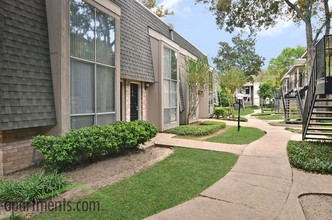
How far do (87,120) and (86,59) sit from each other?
1.65 meters

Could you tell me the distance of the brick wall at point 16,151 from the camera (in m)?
5.31

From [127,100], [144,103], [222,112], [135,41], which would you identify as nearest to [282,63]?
[222,112]

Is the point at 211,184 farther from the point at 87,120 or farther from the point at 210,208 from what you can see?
the point at 87,120

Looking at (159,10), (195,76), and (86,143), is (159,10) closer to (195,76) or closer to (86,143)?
(195,76)

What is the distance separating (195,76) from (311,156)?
295 inches

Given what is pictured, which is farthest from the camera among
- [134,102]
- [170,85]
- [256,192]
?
[170,85]

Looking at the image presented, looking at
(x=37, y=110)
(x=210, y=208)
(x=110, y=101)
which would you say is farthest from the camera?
(x=110, y=101)

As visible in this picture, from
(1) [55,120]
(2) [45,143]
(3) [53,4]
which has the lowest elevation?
(2) [45,143]

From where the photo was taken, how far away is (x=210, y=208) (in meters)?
3.89

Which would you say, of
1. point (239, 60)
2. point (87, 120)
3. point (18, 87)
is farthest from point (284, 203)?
point (239, 60)

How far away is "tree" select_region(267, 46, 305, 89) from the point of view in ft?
147

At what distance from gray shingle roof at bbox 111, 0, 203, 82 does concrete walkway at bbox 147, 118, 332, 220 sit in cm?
522

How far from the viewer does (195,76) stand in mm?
13414

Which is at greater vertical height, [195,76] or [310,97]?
[195,76]
